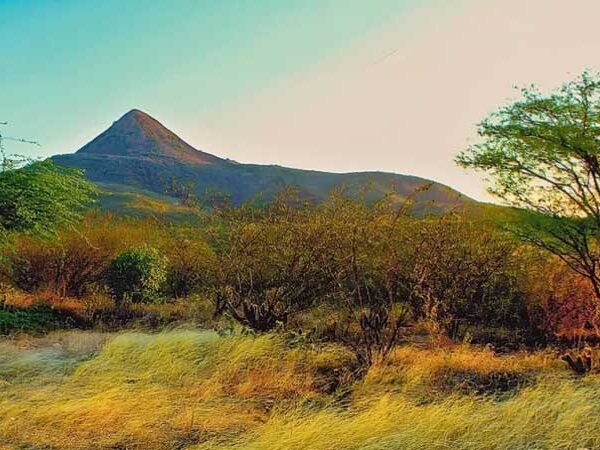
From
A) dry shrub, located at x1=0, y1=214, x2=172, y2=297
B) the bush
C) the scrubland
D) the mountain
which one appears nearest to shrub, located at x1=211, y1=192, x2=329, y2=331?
the scrubland

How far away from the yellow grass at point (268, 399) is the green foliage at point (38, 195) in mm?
1919

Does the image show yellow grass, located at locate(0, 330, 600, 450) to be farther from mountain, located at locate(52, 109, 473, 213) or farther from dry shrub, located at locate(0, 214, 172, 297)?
mountain, located at locate(52, 109, 473, 213)

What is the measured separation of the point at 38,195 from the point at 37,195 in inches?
0.6

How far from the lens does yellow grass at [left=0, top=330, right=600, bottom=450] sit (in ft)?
15.1

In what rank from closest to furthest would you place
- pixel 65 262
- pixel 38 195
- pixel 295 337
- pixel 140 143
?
pixel 295 337, pixel 38 195, pixel 65 262, pixel 140 143

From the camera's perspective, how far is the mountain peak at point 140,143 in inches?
4328

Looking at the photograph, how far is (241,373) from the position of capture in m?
7.20

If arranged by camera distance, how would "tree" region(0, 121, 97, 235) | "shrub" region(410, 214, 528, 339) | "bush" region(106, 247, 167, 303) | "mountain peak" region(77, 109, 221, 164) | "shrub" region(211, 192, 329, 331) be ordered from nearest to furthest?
1. "tree" region(0, 121, 97, 235)
2. "shrub" region(211, 192, 329, 331)
3. "shrub" region(410, 214, 528, 339)
4. "bush" region(106, 247, 167, 303)
5. "mountain peak" region(77, 109, 221, 164)

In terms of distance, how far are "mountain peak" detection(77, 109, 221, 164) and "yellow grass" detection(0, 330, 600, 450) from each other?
97959 millimetres

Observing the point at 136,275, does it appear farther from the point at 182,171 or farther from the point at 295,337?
the point at 182,171

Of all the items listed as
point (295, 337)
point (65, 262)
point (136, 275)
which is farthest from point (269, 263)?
point (65, 262)

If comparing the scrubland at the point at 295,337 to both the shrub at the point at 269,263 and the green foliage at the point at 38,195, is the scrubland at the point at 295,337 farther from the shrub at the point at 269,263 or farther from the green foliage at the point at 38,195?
the green foliage at the point at 38,195

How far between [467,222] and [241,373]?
221 inches

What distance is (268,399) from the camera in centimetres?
621
